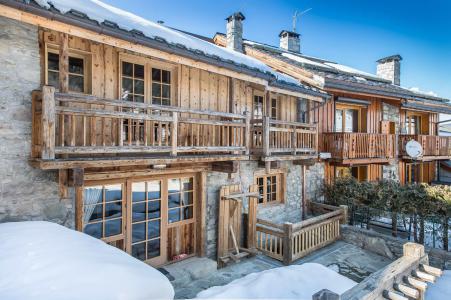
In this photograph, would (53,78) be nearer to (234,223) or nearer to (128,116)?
(128,116)

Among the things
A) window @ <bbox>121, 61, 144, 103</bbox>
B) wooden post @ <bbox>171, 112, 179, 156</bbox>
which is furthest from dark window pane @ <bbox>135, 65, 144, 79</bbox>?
wooden post @ <bbox>171, 112, 179, 156</bbox>

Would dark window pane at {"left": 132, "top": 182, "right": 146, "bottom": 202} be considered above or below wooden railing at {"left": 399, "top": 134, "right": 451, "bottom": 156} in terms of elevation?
below

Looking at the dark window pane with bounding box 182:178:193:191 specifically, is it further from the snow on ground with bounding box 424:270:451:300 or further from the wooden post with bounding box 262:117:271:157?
the snow on ground with bounding box 424:270:451:300

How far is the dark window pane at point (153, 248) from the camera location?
7.14 meters

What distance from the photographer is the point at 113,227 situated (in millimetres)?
6547

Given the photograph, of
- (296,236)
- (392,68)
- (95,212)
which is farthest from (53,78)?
(392,68)

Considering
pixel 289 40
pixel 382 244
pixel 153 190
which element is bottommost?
pixel 382 244

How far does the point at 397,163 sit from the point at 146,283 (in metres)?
15.5

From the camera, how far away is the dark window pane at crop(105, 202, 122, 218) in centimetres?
647

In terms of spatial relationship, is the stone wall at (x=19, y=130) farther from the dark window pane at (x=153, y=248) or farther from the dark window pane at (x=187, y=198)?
the dark window pane at (x=187, y=198)

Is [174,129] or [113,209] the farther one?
[113,209]

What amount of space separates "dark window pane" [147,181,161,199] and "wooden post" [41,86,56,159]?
108 inches

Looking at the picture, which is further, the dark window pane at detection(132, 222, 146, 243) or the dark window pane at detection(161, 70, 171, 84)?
the dark window pane at detection(161, 70, 171, 84)

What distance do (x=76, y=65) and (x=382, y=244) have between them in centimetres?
966
